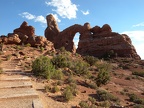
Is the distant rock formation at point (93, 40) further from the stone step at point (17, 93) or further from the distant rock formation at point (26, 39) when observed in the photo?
the stone step at point (17, 93)

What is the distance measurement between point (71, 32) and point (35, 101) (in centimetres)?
3873

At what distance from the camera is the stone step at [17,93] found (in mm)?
6750

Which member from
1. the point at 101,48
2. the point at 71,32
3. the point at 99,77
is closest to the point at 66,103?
the point at 99,77

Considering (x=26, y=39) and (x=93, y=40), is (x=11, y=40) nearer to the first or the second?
(x=26, y=39)

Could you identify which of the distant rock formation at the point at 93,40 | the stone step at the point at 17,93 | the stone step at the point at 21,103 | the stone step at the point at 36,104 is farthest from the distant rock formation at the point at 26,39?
the stone step at the point at 36,104

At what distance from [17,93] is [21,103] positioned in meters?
0.88

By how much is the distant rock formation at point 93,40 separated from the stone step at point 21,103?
3527 centimetres

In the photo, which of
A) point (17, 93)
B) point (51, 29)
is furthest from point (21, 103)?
point (51, 29)

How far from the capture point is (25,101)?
6.58 metres

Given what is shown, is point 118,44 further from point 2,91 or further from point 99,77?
point 2,91

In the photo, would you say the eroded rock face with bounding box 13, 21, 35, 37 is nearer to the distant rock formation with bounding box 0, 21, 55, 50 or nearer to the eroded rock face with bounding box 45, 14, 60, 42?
the distant rock formation with bounding box 0, 21, 55, 50

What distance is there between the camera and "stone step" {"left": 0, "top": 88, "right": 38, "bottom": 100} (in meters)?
6.75

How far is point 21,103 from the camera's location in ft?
21.0

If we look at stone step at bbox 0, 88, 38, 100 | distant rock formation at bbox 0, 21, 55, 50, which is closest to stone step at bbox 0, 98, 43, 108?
stone step at bbox 0, 88, 38, 100
